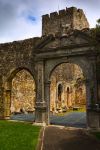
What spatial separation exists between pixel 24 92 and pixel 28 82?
1014mm

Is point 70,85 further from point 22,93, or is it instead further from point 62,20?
point 22,93

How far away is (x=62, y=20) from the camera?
1487 inches

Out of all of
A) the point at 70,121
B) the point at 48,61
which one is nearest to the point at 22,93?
the point at 70,121

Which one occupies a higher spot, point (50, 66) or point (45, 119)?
point (50, 66)

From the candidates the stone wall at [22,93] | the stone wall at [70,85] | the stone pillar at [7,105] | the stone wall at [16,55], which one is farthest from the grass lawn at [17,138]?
the stone wall at [70,85]

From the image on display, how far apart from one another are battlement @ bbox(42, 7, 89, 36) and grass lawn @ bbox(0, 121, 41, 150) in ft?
78.9

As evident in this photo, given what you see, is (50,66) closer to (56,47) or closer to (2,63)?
(56,47)

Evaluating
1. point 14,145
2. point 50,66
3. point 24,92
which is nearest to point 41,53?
point 50,66

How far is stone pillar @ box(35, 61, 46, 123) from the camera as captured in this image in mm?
16641

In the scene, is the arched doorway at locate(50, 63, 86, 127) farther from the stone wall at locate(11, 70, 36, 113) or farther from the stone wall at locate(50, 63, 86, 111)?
the stone wall at locate(11, 70, 36, 113)

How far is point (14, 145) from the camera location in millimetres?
10578

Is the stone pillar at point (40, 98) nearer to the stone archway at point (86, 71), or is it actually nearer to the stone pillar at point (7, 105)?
the stone archway at point (86, 71)

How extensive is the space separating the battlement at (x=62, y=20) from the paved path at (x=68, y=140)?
947 inches

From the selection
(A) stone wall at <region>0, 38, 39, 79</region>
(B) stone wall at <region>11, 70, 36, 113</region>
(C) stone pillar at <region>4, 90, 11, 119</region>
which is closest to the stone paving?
(C) stone pillar at <region>4, 90, 11, 119</region>
